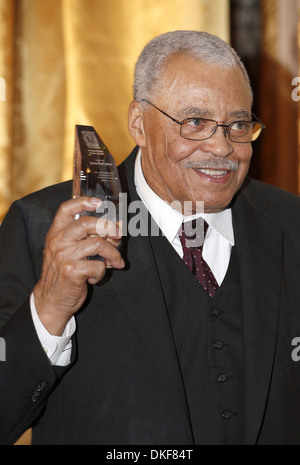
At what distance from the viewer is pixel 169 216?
4.25 ft

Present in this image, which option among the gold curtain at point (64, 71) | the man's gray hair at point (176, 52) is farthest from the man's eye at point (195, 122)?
the gold curtain at point (64, 71)

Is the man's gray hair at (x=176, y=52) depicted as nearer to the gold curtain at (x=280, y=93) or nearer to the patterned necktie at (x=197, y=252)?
the patterned necktie at (x=197, y=252)

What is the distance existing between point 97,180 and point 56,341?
0.95ft

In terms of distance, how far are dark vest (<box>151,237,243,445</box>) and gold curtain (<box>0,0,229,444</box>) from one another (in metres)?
0.63

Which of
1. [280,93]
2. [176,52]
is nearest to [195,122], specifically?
[176,52]

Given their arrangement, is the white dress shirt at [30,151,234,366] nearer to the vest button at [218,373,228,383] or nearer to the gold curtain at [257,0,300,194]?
Answer: the vest button at [218,373,228,383]

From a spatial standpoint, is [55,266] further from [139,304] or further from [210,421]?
[210,421]

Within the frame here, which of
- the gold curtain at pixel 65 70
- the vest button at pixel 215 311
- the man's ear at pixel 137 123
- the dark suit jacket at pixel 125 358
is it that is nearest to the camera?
the dark suit jacket at pixel 125 358

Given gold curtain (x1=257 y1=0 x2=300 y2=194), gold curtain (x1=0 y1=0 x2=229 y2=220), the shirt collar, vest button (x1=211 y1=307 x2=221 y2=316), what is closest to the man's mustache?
the shirt collar

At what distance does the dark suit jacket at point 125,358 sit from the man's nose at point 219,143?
0.20 meters

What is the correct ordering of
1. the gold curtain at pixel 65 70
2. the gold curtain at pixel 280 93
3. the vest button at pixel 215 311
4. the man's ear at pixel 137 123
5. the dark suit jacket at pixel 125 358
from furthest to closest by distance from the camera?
the gold curtain at pixel 280 93, the gold curtain at pixel 65 70, the man's ear at pixel 137 123, the vest button at pixel 215 311, the dark suit jacket at pixel 125 358

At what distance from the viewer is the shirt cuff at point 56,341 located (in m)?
1.07

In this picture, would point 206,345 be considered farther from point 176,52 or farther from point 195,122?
point 176,52
